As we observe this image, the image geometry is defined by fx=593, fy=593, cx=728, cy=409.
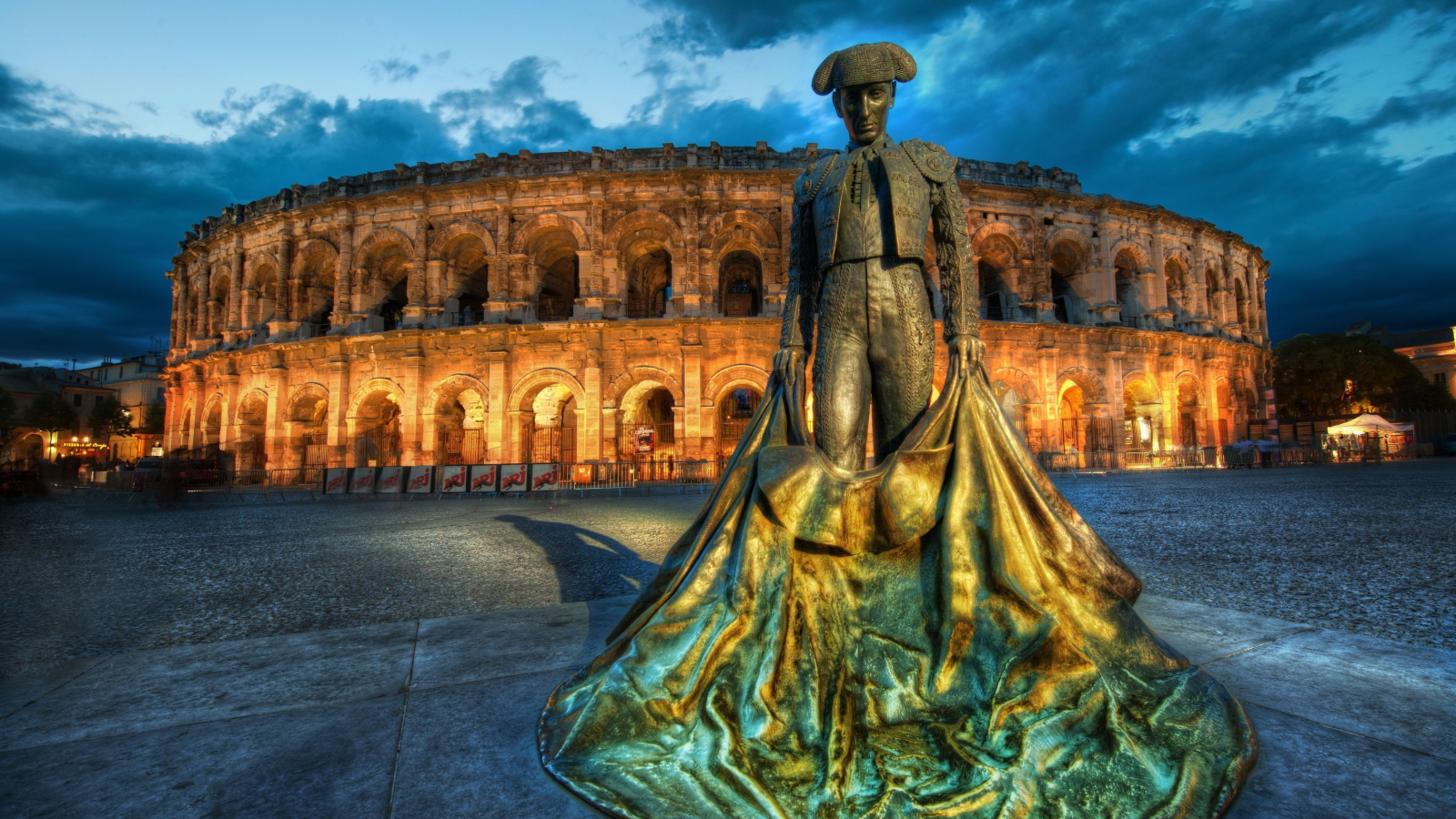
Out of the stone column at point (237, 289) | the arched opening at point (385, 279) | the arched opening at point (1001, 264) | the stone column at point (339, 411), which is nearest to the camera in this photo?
the stone column at point (339, 411)

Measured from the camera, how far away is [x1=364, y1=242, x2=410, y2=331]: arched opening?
60.2 ft

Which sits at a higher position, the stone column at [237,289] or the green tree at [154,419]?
the stone column at [237,289]

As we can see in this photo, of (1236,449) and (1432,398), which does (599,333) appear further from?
(1432,398)

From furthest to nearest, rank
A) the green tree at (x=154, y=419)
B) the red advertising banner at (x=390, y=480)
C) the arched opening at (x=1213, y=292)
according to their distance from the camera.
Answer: the green tree at (x=154, y=419)
the arched opening at (x=1213, y=292)
the red advertising banner at (x=390, y=480)

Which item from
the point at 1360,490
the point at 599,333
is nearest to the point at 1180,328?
the point at 1360,490

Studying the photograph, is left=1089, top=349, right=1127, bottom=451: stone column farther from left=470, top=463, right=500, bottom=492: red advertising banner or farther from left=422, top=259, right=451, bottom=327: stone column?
left=422, top=259, right=451, bottom=327: stone column

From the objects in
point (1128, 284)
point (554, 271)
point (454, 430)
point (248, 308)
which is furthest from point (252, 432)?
point (1128, 284)

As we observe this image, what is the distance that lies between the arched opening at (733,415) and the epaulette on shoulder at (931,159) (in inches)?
567

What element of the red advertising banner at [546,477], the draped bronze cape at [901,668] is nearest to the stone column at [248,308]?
the red advertising banner at [546,477]

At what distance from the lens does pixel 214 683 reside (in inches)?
86.7

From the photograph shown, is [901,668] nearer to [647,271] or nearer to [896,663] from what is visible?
[896,663]

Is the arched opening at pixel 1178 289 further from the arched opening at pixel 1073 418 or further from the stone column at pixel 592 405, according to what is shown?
the stone column at pixel 592 405

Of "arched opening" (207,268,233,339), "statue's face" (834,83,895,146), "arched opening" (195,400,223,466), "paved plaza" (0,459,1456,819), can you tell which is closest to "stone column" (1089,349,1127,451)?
"paved plaza" (0,459,1456,819)

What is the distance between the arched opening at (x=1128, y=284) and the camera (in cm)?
2012
